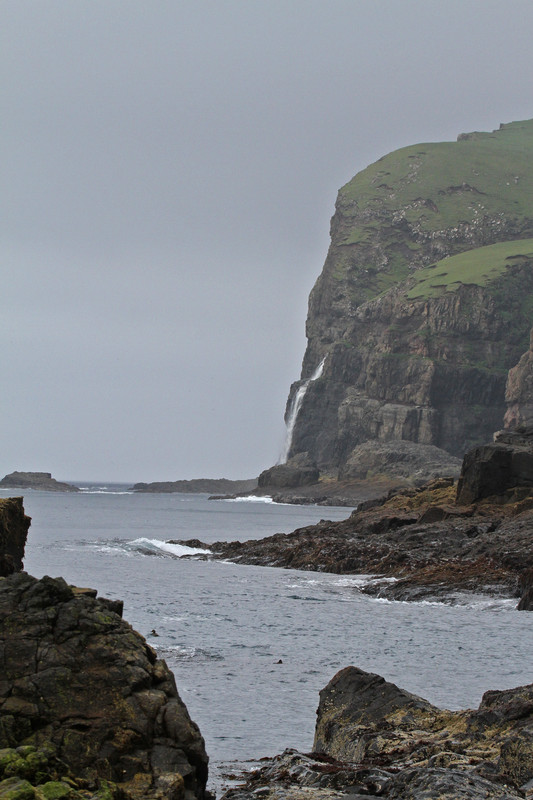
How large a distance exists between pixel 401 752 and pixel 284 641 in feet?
52.4

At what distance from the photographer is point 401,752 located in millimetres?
12258

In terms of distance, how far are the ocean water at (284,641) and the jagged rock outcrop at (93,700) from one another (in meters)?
3.67

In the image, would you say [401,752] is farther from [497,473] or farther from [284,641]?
[497,473]

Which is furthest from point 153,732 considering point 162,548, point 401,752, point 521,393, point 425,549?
point 521,393

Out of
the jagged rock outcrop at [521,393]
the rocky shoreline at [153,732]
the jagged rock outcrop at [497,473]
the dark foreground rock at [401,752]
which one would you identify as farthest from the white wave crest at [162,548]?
the jagged rock outcrop at [521,393]

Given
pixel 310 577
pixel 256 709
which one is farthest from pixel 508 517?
pixel 256 709

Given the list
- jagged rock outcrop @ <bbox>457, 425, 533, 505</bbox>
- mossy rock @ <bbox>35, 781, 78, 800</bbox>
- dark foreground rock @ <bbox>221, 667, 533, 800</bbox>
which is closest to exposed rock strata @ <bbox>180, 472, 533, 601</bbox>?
jagged rock outcrop @ <bbox>457, 425, 533, 505</bbox>

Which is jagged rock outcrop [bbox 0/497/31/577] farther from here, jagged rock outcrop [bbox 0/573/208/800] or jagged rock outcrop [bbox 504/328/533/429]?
jagged rock outcrop [bbox 504/328/533/429]

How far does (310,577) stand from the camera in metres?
50.1

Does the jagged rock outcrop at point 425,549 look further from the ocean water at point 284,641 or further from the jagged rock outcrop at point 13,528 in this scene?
the jagged rock outcrop at point 13,528

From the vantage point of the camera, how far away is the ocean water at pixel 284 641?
60.2 ft

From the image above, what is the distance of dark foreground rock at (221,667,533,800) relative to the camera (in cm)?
962

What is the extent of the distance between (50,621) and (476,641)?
19160 mm

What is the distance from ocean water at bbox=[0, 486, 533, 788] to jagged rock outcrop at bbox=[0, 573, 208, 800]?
3.67 m
